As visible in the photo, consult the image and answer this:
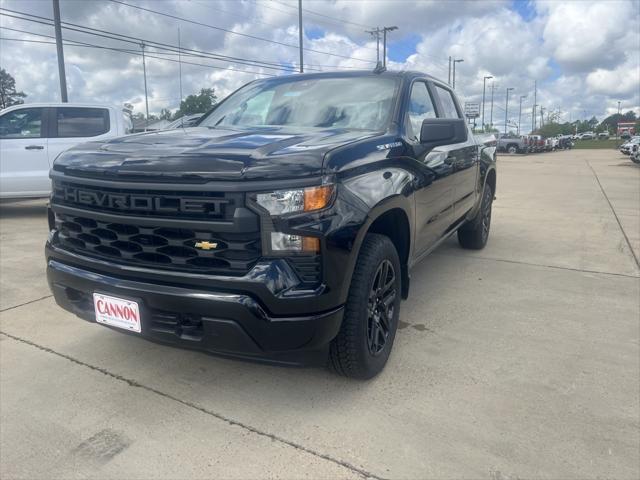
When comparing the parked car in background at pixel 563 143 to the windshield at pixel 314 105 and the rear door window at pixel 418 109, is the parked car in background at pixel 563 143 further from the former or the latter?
the windshield at pixel 314 105

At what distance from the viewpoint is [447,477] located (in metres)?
2.15

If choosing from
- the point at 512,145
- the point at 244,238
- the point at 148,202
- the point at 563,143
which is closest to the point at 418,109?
the point at 244,238

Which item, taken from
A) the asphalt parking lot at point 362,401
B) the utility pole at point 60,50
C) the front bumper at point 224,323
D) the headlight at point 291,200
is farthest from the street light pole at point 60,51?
the headlight at point 291,200

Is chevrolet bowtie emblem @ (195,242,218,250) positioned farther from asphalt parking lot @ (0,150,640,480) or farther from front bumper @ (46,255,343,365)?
asphalt parking lot @ (0,150,640,480)

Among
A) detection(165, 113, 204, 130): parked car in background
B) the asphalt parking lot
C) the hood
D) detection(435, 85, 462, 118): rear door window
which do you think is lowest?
the asphalt parking lot

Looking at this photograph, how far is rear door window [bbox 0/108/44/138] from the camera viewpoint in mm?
7961

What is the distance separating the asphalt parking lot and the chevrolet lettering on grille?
3.40 feet

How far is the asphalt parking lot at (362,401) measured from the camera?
7.36 feet

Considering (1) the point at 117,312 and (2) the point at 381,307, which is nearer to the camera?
(1) the point at 117,312

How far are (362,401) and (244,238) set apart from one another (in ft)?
3.67

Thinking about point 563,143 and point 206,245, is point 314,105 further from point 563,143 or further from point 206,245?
point 563,143

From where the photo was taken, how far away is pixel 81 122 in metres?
8.42

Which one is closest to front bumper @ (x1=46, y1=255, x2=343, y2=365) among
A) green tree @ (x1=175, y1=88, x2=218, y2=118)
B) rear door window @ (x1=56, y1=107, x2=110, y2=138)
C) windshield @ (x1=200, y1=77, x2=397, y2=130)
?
windshield @ (x1=200, y1=77, x2=397, y2=130)

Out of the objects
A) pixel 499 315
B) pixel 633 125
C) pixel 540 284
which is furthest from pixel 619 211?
pixel 633 125
